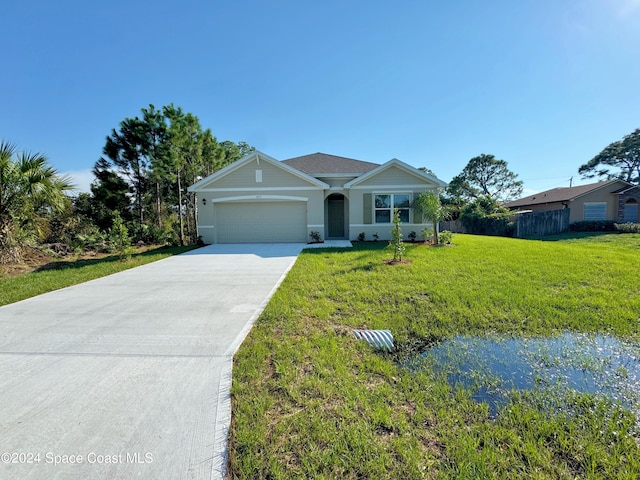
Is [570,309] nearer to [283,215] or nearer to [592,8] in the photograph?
[592,8]

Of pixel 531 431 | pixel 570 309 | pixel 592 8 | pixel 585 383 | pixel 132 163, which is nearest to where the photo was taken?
pixel 531 431

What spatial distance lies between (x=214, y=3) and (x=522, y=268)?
1212 cm

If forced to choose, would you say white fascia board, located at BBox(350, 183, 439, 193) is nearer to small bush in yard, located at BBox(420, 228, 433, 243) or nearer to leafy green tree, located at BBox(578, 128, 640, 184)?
small bush in yard, located at BBox(420, 228, 433, 243)

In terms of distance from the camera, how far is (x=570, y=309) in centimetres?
461

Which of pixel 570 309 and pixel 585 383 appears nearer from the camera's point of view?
pixel 585 383

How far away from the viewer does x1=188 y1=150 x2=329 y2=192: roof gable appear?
43.1ft

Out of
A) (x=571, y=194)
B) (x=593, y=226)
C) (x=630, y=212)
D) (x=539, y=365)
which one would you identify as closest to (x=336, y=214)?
(x=539, y=365)

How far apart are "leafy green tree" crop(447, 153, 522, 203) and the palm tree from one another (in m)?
41.0

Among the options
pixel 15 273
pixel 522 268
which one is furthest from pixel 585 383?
pixel 15 273

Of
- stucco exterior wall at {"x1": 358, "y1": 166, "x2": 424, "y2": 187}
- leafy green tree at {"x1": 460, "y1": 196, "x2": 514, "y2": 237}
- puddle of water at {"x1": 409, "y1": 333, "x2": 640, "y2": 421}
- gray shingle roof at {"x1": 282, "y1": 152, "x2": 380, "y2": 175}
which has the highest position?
gray shingle roof at {"x1": 282, "y1": 152, "x2": 380, "y2": 175}

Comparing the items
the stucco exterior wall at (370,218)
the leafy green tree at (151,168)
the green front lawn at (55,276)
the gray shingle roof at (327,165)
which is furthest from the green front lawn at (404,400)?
the leafy green tree at (151,168)

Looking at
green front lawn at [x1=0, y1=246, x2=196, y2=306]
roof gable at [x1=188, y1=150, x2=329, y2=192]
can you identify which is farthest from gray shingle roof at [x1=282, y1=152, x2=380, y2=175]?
green front lawn at [x1=0, y1=246, x2=196, y2=306]

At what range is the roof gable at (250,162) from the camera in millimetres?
13141

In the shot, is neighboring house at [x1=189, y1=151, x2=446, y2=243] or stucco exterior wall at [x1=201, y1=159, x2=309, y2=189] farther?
stucco exterior wall at [x1=201, y1=159, x2=309, y2=189]
